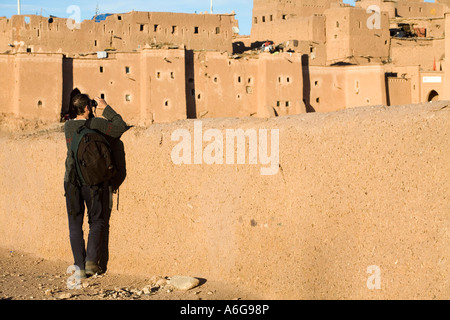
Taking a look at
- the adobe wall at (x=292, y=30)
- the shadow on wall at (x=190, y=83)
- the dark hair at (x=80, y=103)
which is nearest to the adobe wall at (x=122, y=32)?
the shadow on wall at (x=190, y=83)

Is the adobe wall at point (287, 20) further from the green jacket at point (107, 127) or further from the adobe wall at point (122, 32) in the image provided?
the green jacket at point (107, 127)

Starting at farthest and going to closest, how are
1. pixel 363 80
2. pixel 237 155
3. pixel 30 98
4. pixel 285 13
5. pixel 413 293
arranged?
pixel 285 13 < pixel 363 80 < pixel 30 98 < pixel 237 155 < pixel 413 293

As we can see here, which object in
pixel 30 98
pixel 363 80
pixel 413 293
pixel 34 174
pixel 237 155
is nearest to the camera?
pixel 413 293

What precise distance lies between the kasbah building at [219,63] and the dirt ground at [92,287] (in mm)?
21822

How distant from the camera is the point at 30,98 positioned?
26.2 meters

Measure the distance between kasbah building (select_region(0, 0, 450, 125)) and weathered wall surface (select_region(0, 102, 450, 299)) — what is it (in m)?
22.2

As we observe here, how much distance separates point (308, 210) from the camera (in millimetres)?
3598

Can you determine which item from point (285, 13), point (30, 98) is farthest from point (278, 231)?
point (285, 13)

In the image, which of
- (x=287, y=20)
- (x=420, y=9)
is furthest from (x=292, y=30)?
(x=420, y=9)

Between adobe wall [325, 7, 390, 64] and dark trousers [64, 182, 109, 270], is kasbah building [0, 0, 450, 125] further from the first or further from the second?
dark trousers [64, 182, 109, 270]

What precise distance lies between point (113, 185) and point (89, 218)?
28cm

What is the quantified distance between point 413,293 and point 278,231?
0.86 m

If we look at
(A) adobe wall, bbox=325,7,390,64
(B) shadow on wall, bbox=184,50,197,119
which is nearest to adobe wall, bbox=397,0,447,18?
(A) adobe wall, bbox=325,7,390,64

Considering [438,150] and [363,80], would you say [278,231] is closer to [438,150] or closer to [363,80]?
[438,150]
